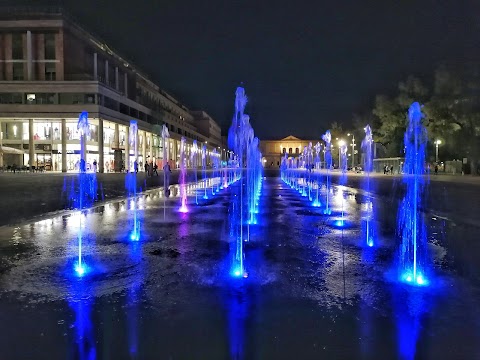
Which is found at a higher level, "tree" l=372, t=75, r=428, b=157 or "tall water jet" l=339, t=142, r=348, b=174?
"tree" l=372, t=75, r=428, b=157

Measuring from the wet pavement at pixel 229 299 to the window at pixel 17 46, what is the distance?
59.2 m

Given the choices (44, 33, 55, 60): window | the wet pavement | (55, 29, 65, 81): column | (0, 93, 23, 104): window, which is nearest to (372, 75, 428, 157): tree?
(55, 29, 65, 81): column

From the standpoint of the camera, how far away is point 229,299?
5879 mm

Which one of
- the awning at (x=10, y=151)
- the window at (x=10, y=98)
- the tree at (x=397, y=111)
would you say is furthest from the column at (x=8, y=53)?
the tree at (x=397, y=111)

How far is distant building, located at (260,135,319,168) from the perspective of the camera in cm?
18125

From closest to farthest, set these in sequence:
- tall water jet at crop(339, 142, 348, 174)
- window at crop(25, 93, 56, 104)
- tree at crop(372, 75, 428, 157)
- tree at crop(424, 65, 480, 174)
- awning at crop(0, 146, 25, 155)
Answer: tree at crop(424, 65, 480, 174) → awning at crop(0, 146, 25, 155) → window at crop(25, 93, 56, 104) → tree at crop(372, 75, 428, 157) → tall water jet at crop(339, 142, 348, 174)

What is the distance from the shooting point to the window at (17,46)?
6144 cm

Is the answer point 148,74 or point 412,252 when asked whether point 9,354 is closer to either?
point 412,252

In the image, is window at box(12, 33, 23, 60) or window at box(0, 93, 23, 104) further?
window at box(12, 33, 23, 60)

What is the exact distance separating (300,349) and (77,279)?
399 cm


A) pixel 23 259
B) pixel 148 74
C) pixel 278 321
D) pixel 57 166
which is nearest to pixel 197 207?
pixel 23 259

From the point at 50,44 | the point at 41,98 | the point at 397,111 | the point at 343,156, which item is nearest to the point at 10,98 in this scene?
the point at 41,98

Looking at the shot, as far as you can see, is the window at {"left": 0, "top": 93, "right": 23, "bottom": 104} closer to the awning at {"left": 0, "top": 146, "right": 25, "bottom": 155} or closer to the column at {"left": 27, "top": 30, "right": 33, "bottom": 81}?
the column at {"left": 27, "top": 30, "right": 33, "bottom": 81}

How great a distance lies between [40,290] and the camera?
627 centimetres
